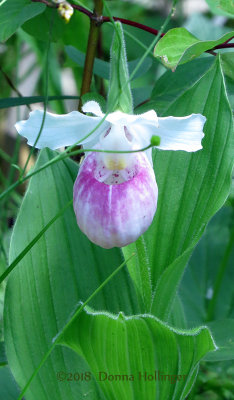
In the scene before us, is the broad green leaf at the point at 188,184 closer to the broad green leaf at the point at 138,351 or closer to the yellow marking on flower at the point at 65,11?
the broad green leaf at the point at 138,351

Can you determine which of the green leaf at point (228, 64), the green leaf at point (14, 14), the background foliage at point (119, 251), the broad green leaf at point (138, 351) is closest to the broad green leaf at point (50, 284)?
the background foliage at point (119, 251)

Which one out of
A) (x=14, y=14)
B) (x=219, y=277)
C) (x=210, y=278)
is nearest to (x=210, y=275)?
(x=210, y=278)

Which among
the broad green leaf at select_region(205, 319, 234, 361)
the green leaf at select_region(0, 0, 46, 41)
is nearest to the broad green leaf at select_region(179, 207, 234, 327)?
the broad green leaf at select_region(205, 319, 234, 361)

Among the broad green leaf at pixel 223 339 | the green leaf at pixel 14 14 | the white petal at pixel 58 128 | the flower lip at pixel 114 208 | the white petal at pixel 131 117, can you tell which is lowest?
the broad green leaf at pixel 223 339

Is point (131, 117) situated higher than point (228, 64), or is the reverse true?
point (228, 64)

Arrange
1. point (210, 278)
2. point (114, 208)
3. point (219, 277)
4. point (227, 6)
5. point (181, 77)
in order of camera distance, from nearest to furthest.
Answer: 1. point (114, 208)
2. point (227, 6)
3. point (181, 77)
4. point (219, 277)
5. point (210, 278)

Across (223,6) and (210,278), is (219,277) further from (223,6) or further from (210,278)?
(223,6)
